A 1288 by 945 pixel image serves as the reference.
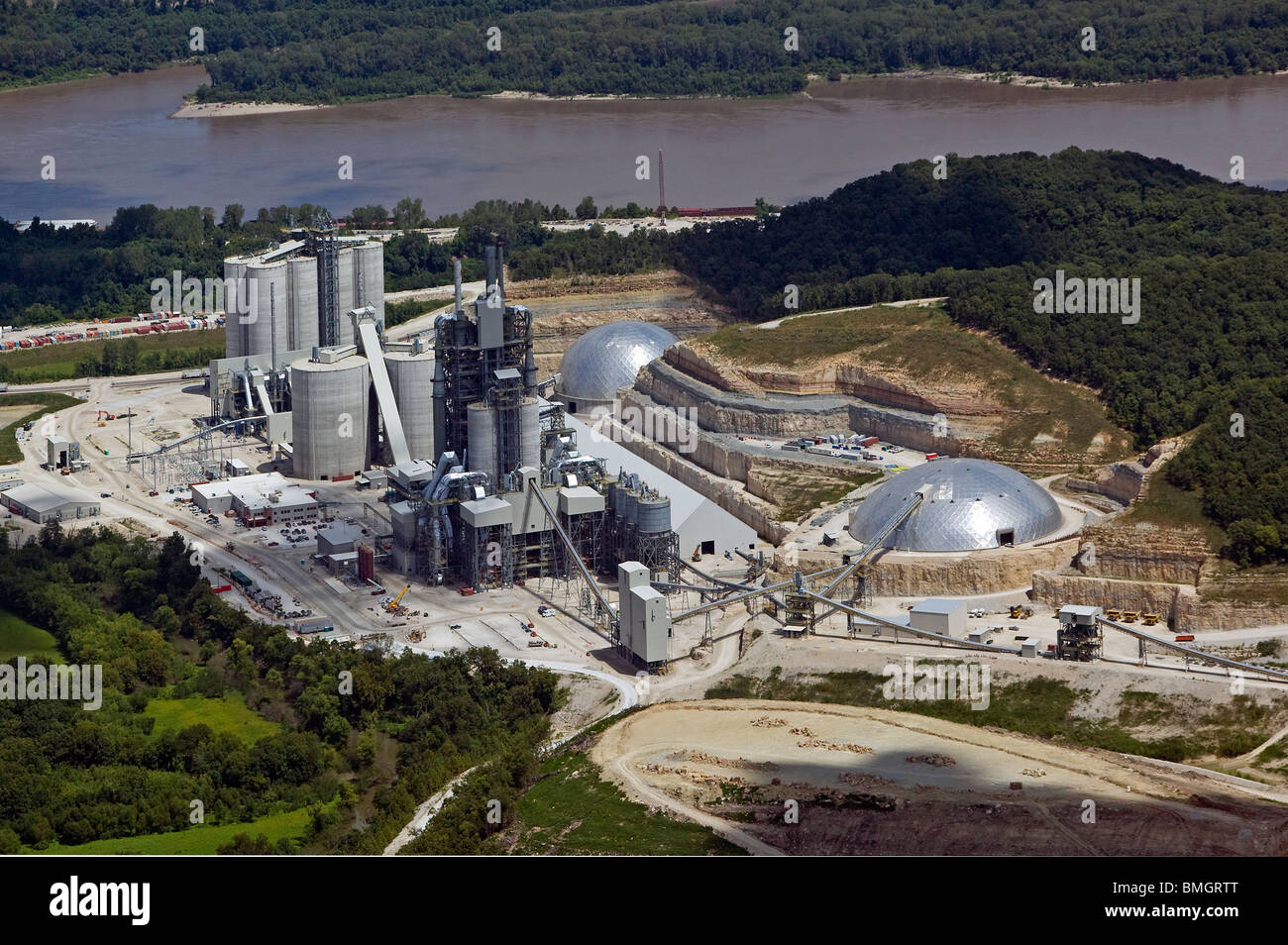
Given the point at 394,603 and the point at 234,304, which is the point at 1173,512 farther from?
the point at 234,304

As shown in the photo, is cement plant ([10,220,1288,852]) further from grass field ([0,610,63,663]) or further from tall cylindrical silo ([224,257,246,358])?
grass field ([0,610,63,663])

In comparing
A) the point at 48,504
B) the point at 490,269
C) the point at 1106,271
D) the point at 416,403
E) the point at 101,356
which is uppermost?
the point at 490,269

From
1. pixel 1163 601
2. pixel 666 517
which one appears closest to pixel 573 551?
pixel 666 517

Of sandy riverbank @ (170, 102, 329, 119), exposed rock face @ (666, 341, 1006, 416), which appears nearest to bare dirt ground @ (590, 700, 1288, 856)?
exposed rock face @ (666, 341, 1006, 416)

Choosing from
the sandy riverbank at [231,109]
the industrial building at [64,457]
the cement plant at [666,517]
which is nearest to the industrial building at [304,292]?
the cement plant at [666,517]

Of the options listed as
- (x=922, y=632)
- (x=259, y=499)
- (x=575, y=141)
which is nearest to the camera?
(x=922, y=632)

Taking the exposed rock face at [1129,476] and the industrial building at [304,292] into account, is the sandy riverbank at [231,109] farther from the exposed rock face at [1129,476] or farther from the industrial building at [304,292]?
the exposed rock face at [1129,476]
